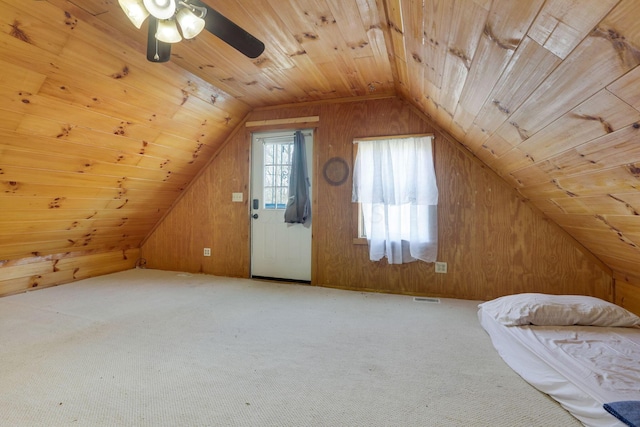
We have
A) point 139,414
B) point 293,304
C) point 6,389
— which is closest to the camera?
point 139,414

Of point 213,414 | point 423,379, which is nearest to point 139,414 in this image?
point 213,414

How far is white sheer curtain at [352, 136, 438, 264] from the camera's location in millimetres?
3084

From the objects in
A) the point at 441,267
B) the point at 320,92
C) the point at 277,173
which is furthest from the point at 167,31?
the point at 441,267

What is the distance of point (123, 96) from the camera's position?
2.45 meters

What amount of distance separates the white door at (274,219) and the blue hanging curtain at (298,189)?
94mm

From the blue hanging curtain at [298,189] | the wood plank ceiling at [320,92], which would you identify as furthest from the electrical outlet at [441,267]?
the blue hanging curtain at [298,189]

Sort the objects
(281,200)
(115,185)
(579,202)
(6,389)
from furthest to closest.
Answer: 1. (281,200)
2. (115,185)
3. (579,202)
4. (6,389)

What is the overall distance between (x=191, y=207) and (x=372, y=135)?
101 inches

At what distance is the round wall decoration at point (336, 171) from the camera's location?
11.2ft

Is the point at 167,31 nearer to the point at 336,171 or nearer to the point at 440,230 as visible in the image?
the point at 336,171

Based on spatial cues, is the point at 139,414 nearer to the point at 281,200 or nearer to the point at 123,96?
the point at 123,96

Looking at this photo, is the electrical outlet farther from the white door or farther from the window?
the window

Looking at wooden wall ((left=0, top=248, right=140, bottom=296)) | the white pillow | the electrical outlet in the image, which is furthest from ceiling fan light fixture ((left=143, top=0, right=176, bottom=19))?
wooden wall ((left=0, top=248, right=140, bottom=296))

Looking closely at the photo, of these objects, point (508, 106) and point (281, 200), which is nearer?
point (508, 106)
